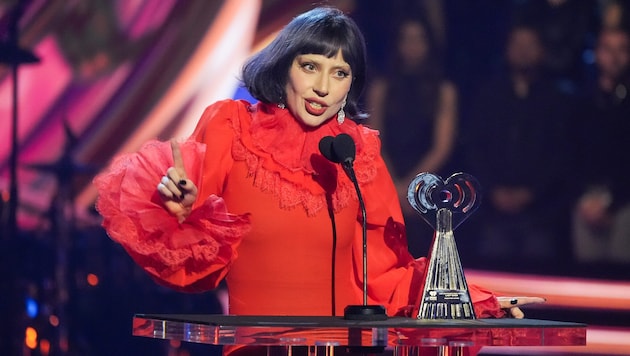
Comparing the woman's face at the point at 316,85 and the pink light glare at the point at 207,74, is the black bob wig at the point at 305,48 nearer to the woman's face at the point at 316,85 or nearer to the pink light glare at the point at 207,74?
the woman's face at the point at 316,85

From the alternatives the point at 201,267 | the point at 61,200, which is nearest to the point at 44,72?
the point at 61,200

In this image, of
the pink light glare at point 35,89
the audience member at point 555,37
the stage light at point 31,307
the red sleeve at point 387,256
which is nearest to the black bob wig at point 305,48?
the red sleeve at point 387,256

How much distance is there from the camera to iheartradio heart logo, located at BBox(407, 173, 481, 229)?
208 cm

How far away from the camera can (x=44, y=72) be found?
3660 millimetres

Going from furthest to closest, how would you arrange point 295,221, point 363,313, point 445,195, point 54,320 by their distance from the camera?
1. point 54,320
2. point 295,221
3. point 445,195
4. point 363,313

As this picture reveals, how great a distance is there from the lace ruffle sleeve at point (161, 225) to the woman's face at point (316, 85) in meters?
0.36

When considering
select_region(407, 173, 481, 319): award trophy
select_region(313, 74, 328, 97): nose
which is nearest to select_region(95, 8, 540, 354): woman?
→ select_region(313, 74, 328, 97): nose

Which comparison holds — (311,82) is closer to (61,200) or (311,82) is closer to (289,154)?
(289,154)

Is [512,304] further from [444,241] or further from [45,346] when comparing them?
[45,346]

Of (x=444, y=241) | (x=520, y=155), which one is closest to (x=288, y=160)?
(x=444, y=241)

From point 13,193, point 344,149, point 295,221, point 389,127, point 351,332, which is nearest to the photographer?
point 351,332

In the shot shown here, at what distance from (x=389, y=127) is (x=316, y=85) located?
5.58 feet

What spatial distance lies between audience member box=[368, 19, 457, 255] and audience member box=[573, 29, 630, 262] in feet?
1.87

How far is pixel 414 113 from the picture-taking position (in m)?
3.96
